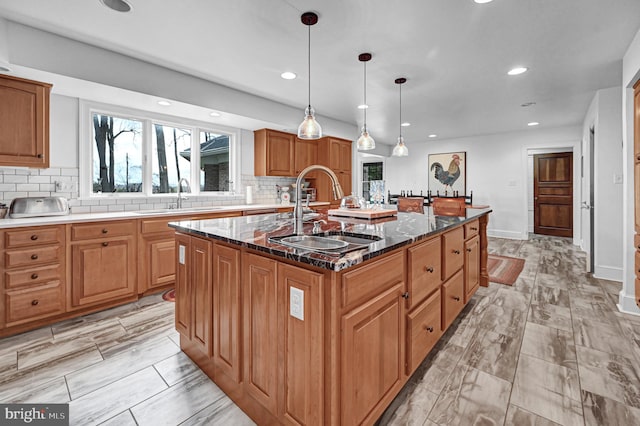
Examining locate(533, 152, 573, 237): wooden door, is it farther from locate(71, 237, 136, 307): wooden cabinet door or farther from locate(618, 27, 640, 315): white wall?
locate(71, 237, 136, 307): wooden cabinet door

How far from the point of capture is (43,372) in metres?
1.86

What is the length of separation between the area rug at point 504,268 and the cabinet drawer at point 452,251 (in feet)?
5.76

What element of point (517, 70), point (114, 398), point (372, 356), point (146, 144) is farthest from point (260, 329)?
point (517, 70)

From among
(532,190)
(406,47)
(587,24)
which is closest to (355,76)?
(406,47)

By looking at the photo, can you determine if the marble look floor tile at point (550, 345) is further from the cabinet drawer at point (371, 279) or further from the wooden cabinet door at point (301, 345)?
the wooden cabinet door at point (301, 345)

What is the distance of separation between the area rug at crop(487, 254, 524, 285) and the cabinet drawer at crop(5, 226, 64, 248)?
455cm

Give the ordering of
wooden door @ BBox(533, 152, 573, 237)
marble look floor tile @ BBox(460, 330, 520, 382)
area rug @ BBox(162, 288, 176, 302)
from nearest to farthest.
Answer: marble look floor tile @ BBox(460, 330, 520, 382) → area rug @ BBox(162, 288, 176, 302) → wooden door @ BBox(533, 152, 573, 237)

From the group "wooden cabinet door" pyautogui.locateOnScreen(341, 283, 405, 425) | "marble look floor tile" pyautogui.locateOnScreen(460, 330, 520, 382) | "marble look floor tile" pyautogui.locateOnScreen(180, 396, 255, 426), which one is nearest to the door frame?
"marble look floor tile" pyautogui.locateOnScreen(460, 330, 520, 382)

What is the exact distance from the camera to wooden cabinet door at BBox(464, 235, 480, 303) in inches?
99.2

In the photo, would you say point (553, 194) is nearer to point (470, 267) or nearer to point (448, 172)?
point (448, 172)

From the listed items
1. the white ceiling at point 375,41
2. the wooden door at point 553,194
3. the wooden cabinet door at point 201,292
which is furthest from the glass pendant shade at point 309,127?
the wooden door at point 553,194

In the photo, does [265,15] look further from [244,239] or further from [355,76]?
[244,239]

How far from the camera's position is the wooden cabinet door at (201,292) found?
1743 millimetres

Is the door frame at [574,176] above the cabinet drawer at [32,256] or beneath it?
above
